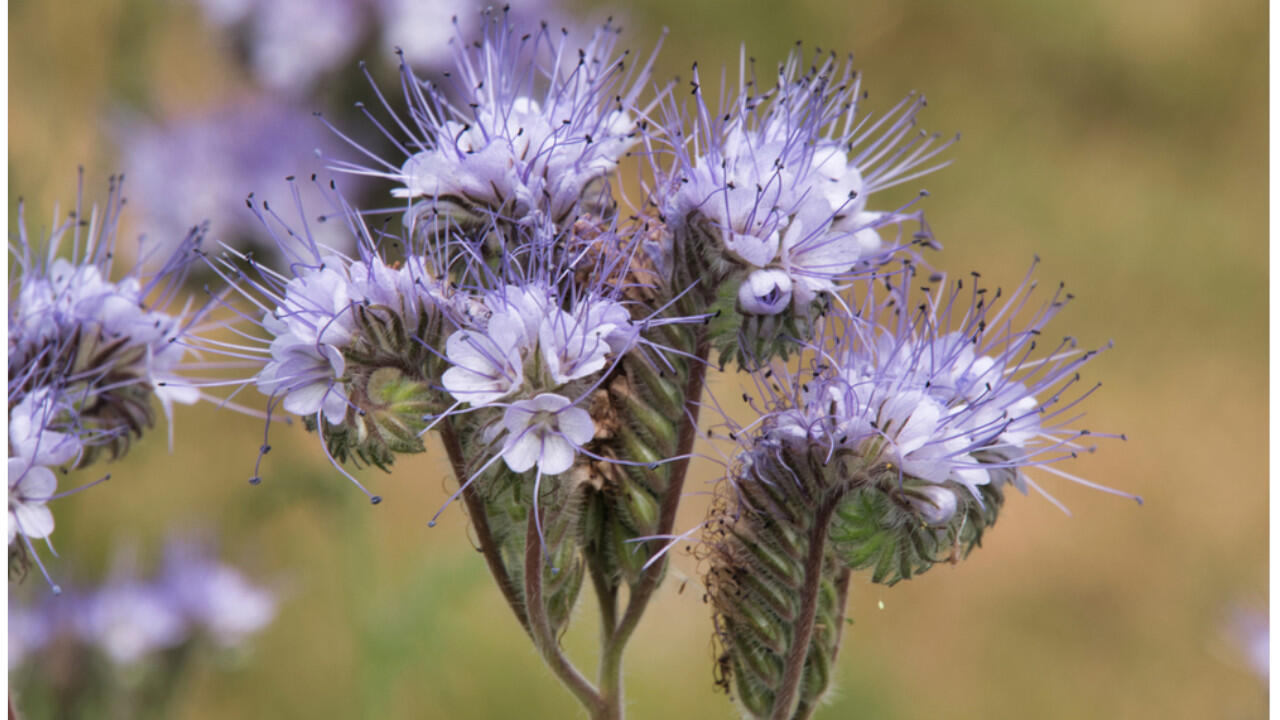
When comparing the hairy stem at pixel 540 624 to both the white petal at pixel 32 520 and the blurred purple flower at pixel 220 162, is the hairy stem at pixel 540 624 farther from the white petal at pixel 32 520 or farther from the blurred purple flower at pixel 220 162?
the blurred purple flower at pixel 220 162

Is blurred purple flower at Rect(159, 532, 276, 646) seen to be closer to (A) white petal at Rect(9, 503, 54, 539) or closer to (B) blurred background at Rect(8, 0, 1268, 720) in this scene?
(B) blurred background at Rect(8, 0, 1268, 720)

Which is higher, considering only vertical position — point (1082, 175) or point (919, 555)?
point (919, 555)

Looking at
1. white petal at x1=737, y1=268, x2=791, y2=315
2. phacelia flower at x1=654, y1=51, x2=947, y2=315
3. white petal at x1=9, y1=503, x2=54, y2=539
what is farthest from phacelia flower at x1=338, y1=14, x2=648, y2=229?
white petal at x1=9, y1=503, x2=54, y2=539

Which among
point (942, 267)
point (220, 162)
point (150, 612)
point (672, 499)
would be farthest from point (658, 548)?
point (942, 267)

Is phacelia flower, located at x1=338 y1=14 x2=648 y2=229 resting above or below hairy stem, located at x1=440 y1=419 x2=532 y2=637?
above

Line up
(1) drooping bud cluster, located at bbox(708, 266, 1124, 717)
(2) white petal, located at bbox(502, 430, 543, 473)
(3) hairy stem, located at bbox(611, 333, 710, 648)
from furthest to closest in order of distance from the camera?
(3) hairy stem, located at bbox(611, 333, 710, 648), (1) drooping bud cluster, located at bbox(708, 266, 1124, 717), (2) white petal, located at bbox(502, 430, 543, 473)

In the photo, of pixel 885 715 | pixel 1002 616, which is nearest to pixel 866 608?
pixel 1002 616

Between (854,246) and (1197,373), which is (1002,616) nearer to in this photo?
(1197,373)

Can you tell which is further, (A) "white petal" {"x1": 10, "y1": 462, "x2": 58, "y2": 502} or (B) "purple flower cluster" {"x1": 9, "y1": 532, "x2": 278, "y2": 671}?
(B) "purple flower cluster" {"x1": 9, "y1": 532, "x2": 278, "y2": 671}
